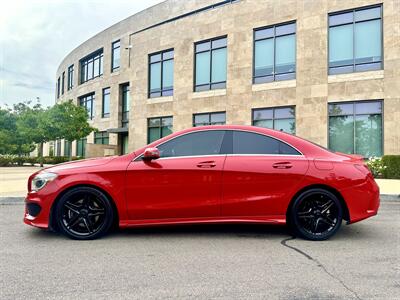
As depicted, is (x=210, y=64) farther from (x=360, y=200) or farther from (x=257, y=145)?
(x=360, y=200)

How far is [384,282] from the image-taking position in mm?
3467

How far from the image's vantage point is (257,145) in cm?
518

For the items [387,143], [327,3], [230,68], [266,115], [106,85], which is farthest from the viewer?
[106,85]

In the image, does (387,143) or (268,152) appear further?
(387,143)

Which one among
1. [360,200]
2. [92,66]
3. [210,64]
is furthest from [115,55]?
[360,200]

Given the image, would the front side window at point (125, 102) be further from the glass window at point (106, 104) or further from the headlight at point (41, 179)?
the headlight at point (41, 179)

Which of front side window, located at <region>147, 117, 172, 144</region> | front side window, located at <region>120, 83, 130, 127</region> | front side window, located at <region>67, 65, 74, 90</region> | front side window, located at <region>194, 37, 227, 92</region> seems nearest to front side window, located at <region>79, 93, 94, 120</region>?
front side window, located at <region>67, 65, 74, 90</region>

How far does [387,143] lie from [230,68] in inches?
354

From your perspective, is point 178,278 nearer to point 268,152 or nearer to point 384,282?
point 384,282

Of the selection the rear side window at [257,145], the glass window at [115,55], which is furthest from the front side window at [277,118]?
the glass window at [115,55]

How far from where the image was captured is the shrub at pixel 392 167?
14367 mm

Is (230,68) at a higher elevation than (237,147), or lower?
higher

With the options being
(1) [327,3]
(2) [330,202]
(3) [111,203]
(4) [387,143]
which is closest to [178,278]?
(3) [111,203]

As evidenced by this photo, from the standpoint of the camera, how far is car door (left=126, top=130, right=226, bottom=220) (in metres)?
4.90
